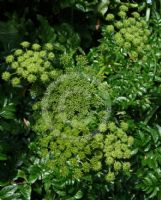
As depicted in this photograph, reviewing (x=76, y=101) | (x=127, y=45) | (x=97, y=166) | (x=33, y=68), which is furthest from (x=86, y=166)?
(x=127, y=45)

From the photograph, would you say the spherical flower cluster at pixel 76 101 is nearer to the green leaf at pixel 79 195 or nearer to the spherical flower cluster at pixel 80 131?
the spherical flower cluster at pixel 80 131

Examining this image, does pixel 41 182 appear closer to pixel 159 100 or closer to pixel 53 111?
pixel 53 111

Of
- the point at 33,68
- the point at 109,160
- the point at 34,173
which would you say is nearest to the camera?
the point at 109,160

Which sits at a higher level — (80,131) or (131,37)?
(131,37)

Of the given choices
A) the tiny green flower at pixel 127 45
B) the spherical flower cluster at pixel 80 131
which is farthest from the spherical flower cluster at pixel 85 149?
the tiny green flower at pixel 127 45

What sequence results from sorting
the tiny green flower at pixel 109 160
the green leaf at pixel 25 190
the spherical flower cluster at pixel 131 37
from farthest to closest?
the spherical flower cluster at pixel 131 37
the green leaf at pixel 25 190
the tiny green flower at pixel 109 160

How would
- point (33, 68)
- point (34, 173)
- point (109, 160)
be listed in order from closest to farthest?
point (109, 160), point (33, 68), point (34, 173)

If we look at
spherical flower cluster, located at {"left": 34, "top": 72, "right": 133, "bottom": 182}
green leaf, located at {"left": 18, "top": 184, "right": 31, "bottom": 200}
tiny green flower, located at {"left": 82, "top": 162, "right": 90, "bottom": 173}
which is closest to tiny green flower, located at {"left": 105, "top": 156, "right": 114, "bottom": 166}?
spherical flower cluster, located at {"left": 34, "top": 72, "right": 133, "bottom": 182}

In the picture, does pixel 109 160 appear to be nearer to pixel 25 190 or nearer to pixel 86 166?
pixel 86 166
